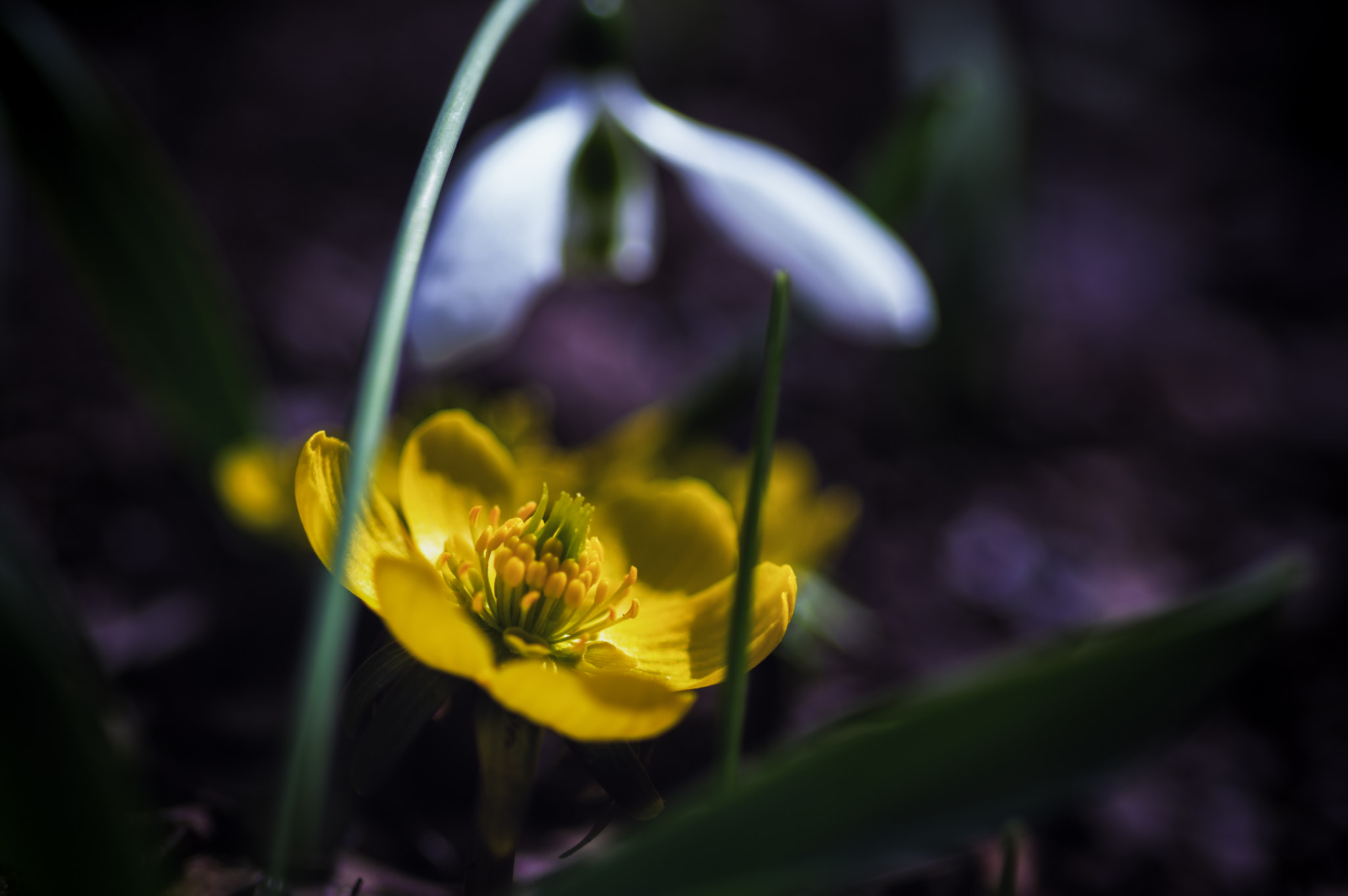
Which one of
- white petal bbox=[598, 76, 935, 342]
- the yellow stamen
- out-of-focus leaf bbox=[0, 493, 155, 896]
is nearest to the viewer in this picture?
out-of-focus leaf bbox=[0, 493, 155, 896]

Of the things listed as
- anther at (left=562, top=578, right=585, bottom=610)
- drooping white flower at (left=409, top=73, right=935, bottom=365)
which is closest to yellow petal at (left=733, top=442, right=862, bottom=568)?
drooping white flower at (left=409, top=73, right=935, bottom=365)

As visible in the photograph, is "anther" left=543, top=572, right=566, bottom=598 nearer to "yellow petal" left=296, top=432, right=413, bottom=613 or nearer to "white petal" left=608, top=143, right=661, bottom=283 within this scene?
"yellow petal" left=296, top=432, right=413, bottom=613

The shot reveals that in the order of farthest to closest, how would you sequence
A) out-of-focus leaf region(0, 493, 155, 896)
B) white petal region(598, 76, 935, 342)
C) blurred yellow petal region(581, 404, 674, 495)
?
blurred yellow petal region(581, 404, 674, 495) → white petal region(598, 76, 935, 342) → out-of-focus leaf region(0, 493, 155, 896)

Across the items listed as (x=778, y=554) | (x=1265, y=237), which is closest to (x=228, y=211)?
(x=778, y=554)

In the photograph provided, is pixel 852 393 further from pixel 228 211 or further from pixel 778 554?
pixel 228 211

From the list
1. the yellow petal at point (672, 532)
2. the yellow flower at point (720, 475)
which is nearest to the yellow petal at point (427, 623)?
the yellow petal at point (672, 532)

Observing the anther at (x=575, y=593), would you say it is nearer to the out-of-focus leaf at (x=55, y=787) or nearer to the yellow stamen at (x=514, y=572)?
the yellow stamen at (x=514, y=572)
